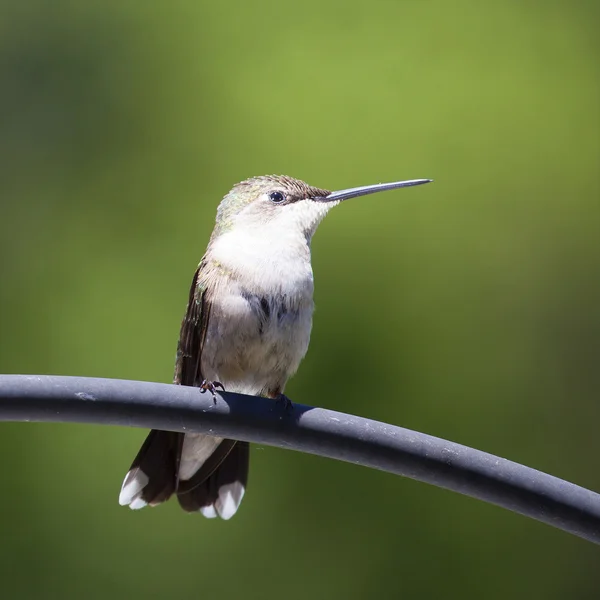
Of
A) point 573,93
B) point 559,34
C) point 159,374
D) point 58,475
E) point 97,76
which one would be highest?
point 559,34

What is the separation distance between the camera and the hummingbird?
1.70 meters

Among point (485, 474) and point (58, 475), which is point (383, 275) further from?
point (485, 474)

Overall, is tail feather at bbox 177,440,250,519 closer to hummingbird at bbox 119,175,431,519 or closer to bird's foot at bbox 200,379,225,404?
hummingbird at bbox 119,175,431,519

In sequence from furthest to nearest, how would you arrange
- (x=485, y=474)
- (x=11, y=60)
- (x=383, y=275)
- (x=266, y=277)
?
1. (x=11, y=60)
2. (x=383, y=275)
3. (x=266, y=277)
4. (x=485, y=474)

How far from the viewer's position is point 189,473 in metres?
1.88

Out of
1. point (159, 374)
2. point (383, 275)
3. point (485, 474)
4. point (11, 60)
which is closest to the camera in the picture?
point (485, 474)

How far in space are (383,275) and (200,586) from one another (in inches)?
53.3

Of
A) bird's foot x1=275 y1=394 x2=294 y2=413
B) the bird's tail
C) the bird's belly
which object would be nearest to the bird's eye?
the bird's belly

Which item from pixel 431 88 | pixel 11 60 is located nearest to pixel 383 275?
pixel 431 88

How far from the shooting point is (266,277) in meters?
1.70

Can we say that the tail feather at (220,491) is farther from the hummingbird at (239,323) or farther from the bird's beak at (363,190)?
the bird's beak at (363,190)

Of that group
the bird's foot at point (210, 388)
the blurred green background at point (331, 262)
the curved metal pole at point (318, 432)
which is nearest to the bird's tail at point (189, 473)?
the bird's foot at point (210, 388)

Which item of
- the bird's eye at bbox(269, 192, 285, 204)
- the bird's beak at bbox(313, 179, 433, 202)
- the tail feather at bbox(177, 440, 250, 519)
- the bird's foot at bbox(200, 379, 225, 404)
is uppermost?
the bird's beak at bbox(313, 179, 433, 202)

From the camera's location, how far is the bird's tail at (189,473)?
1827 millimetres
